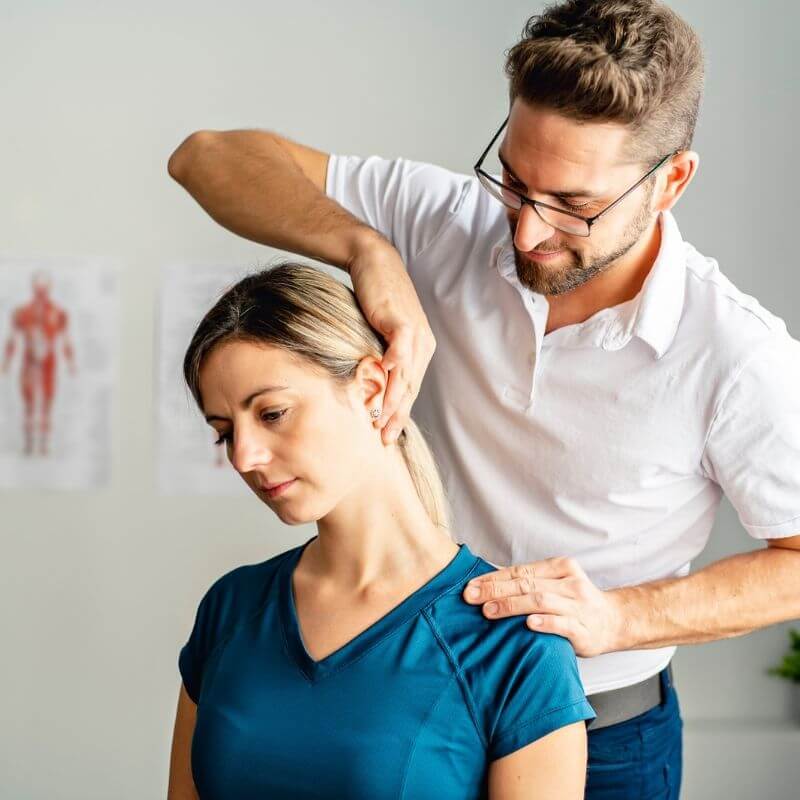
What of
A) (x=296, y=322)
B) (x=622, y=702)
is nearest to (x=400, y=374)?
(x=296, y=322)

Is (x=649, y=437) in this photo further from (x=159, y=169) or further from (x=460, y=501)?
(x=159, y=169)

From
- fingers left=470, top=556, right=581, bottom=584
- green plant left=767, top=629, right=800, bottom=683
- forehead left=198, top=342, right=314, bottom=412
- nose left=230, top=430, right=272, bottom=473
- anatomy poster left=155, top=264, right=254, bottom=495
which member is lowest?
green plant left=767, top=629, right=800, bottom=683

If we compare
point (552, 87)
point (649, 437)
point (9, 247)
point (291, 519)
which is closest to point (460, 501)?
point (649, 437)

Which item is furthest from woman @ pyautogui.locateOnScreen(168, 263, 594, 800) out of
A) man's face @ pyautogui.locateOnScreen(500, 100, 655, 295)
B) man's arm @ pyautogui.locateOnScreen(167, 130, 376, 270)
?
man's face @ pyautogui.locateOnScreen(500, 100, 655, 295)

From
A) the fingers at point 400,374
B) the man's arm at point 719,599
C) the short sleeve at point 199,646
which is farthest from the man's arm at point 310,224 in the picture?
the man's arm at point 719,599

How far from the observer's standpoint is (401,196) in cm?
205

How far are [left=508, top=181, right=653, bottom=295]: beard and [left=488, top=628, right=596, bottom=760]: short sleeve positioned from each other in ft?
1.87

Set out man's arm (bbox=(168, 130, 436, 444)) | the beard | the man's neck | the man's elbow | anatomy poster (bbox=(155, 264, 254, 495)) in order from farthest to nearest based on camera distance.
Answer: anatomy poster (bbox=(155, 264, 254, 495)) → the man's elbow → the man's neck → the beard → man's arm (bbox=(168, 130, 436, 444))

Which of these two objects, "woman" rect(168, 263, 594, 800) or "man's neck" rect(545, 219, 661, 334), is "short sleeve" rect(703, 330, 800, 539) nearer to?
"man's neck" rect(545, 219, 661, 334)

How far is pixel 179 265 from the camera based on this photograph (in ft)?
12.7

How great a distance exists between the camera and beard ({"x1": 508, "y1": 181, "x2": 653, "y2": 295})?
1690mm

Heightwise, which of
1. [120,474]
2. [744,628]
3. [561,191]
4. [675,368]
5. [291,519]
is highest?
[561,191]

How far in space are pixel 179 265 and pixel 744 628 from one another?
8.54ft

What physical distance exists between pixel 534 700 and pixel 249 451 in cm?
49
